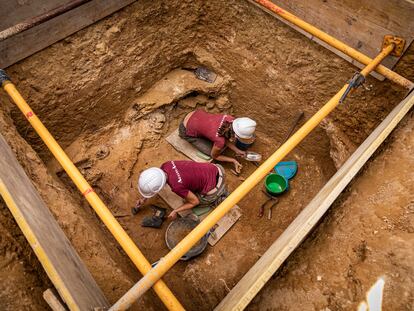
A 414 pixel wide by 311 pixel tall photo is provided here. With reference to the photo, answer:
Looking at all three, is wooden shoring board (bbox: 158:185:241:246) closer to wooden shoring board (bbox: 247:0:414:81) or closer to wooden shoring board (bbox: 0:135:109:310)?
wooden shoring board (bbox: 0:135:109:310)

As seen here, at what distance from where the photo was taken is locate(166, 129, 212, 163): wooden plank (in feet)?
14.4

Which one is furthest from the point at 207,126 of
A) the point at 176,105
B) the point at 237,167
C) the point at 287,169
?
the point at 287,169

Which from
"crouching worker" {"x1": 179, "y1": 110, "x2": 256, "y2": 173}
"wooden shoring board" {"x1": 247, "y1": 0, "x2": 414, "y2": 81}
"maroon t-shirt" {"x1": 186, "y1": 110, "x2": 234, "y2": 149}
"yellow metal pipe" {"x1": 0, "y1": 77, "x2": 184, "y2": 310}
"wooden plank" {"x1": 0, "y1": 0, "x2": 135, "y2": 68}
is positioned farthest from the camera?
"maroon t-shirt" {"x1": 186, "y1": 110, "x2": 234, "y2": 149}

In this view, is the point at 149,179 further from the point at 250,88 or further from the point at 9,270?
the point at 250,88

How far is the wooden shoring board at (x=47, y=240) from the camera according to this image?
1737 millimetres

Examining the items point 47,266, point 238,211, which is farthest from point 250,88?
point 47,266

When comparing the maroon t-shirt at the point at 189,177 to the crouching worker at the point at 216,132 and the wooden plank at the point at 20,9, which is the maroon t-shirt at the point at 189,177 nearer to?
the crouching worker at the point at 216,132

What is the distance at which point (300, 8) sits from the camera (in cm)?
356

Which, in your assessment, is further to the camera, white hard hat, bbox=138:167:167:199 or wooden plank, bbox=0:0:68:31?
white hard hat, bbox=138:167:167:199

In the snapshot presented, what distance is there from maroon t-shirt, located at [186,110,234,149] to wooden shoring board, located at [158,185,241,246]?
0.90 meters

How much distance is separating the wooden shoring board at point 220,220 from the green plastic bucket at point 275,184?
0.54 metres

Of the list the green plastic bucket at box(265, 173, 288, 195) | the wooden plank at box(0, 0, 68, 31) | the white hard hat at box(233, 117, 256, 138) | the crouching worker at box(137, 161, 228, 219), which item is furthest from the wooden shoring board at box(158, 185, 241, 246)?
the wooden plank at box(0, 0, 68, 31)

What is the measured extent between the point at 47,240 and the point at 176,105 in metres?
3.14

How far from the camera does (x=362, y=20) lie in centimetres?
314
